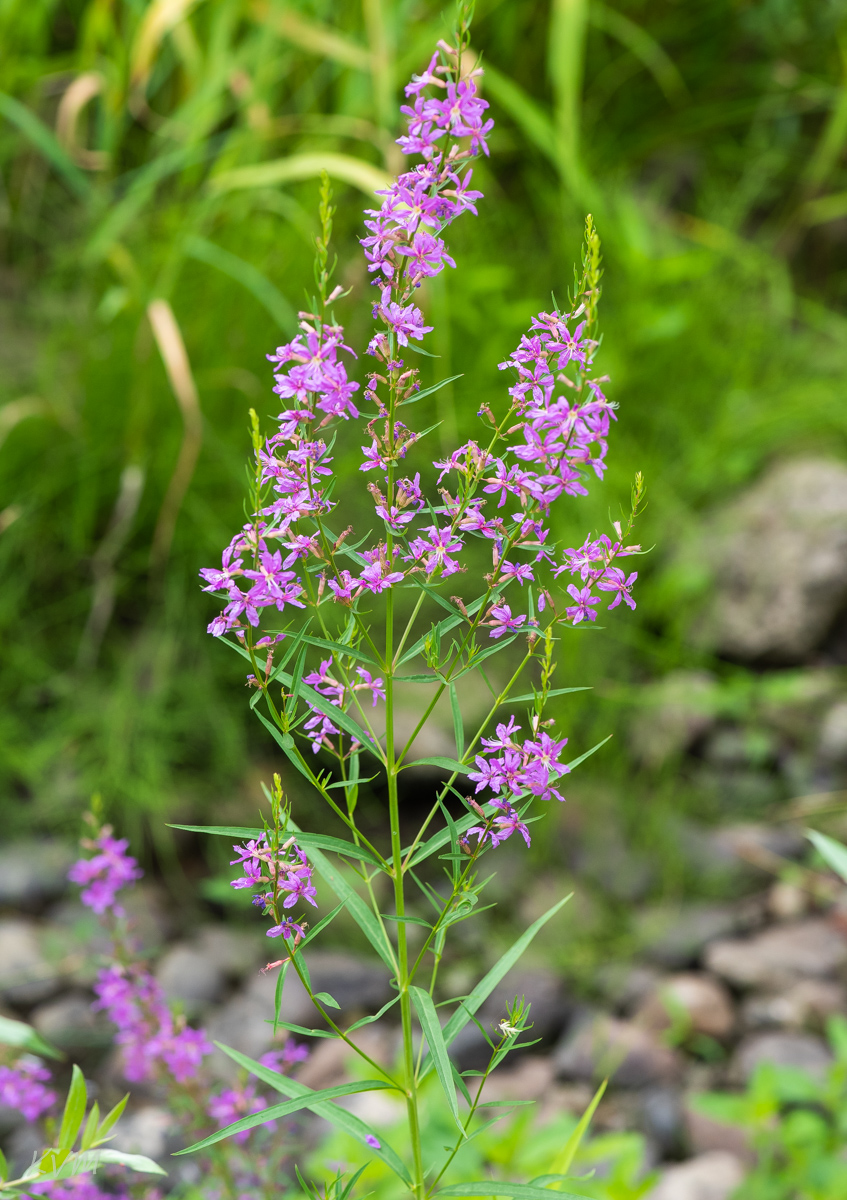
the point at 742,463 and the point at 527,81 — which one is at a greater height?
the point at 527,81

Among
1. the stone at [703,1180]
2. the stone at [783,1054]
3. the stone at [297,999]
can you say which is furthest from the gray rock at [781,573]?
the stone at [703,1180]

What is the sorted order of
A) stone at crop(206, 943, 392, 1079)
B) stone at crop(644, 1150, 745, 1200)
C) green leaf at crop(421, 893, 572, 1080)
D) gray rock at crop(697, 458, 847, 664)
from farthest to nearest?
gray rock at crop(697, 458, 847, 664), stone at crop(206, 943, 392, 1079), stone at crop(644, 1150, 745, 1200), green leaf at crop(421, 893, 572, 1080)

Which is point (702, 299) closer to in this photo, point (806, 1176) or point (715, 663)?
point (715, 663)

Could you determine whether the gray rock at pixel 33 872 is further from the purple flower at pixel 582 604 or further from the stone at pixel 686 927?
the purple flower at pixel 582 604

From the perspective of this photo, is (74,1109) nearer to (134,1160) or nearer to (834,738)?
(134,1160)

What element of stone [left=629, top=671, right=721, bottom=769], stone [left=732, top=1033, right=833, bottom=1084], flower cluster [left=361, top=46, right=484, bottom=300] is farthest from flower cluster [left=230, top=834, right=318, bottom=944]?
stone [left=629, top=671, right=721, bottom=769]

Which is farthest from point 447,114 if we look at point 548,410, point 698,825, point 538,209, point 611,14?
point 611,14

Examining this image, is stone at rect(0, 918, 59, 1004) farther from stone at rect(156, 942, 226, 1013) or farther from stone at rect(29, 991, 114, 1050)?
stone at rect(156, 942, 226, 1013)
